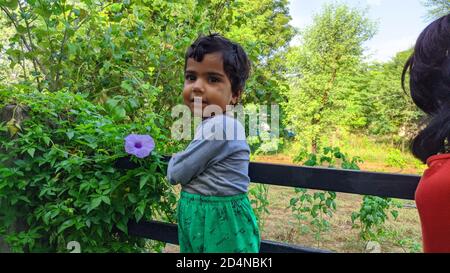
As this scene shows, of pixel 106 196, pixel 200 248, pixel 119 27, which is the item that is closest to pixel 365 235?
pixel 200 248

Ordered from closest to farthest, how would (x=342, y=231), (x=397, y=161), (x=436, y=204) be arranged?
(x=436, y=204), (x=342, y=231), (x=397, y=161)

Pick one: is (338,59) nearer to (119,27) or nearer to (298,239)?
(298,239)

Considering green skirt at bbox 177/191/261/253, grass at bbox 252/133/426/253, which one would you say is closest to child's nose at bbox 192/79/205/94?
green skirt at bbox 177/191/261/253

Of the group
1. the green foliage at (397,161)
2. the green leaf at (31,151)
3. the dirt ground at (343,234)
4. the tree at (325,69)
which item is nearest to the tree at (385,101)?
the tree at (325,69)

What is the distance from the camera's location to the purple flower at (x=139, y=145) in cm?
155

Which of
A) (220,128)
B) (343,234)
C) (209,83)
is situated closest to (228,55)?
(209,83)

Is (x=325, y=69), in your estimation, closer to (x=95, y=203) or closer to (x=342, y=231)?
(x=342, y=231)

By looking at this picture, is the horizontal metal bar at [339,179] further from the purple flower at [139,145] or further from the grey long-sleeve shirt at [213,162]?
the purple flower at [139,145]

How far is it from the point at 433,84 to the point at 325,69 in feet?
39.7

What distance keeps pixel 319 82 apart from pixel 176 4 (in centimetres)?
1016

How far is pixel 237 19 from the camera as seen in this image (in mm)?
2936

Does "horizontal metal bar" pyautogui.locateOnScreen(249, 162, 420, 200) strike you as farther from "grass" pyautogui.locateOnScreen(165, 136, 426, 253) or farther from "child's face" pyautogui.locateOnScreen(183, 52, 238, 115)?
"grass" pyautogui.locateOnScreen(165, 136, 426, 253)

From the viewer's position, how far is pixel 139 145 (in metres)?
1.57

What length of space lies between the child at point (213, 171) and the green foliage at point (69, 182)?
37cm
